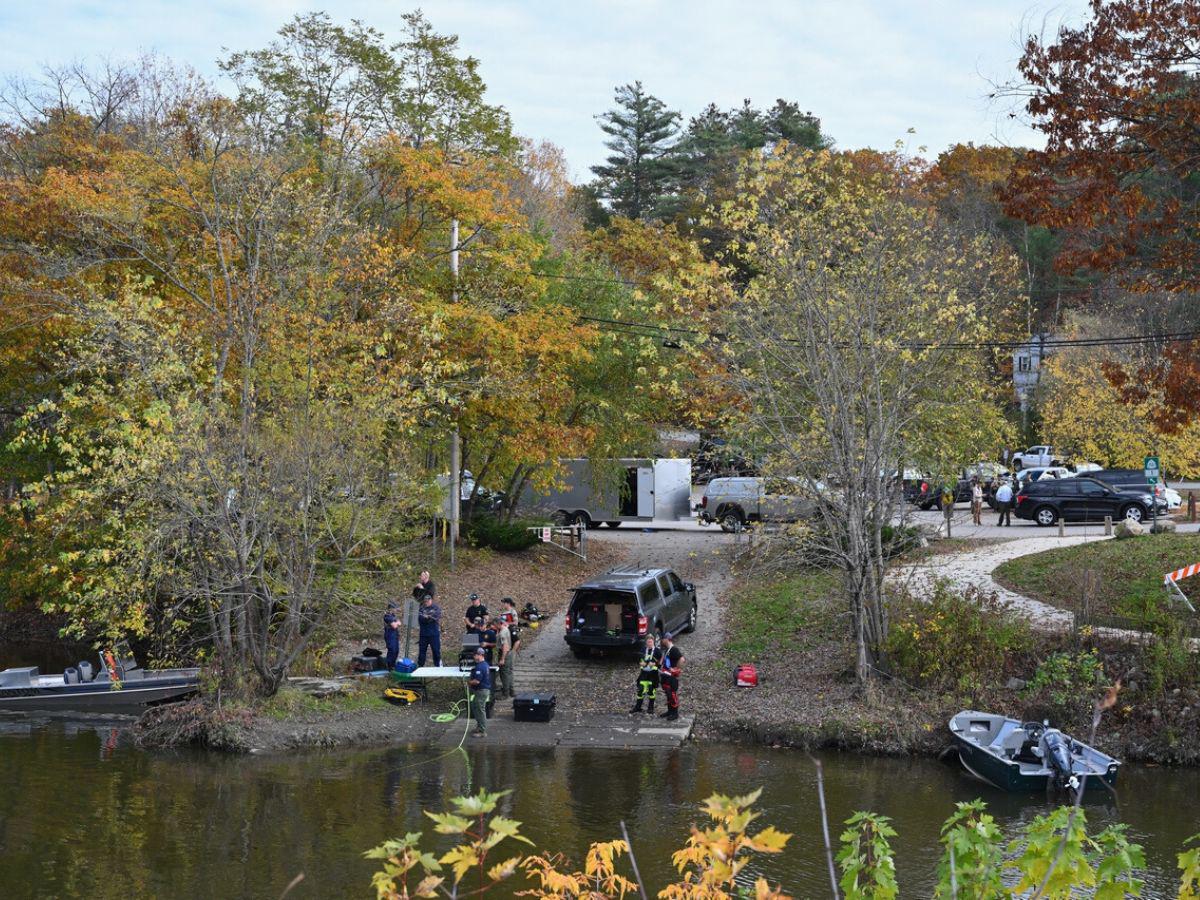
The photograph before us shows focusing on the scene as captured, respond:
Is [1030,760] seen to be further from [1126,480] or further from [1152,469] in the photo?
[1126,480]

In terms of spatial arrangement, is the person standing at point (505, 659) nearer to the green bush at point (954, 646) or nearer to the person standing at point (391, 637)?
the person standing at point (391, 637)

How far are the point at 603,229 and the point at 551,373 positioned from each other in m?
29.6

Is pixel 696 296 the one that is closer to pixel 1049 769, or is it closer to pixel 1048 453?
pixel 1049 769

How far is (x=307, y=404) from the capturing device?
20.5 metres

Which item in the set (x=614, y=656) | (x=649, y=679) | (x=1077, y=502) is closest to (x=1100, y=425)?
(x=1077, y=502)

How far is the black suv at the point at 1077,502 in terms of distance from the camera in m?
36.6

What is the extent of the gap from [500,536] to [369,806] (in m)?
17.6

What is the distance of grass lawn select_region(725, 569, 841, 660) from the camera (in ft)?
76.8

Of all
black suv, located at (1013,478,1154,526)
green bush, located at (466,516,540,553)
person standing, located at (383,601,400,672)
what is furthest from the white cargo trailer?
person standing, located at (383,601,400,672)

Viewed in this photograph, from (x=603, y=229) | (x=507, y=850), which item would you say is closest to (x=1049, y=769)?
(x=507, y=850)

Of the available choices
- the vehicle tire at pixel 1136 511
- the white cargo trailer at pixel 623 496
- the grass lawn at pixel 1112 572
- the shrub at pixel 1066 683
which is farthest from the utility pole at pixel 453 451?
the vehicle tire at pixel 1136 511

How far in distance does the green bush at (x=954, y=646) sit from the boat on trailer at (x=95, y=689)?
12396mm

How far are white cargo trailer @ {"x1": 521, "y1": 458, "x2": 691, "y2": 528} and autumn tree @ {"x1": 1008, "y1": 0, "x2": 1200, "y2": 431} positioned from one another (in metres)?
17.4

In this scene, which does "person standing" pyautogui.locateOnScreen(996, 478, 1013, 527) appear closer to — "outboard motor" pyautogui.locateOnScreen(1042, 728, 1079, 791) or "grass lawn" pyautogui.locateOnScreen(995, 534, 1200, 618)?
"grass lawn" pyautogui.locateOnScreen(995, 534, 1200, 618)
